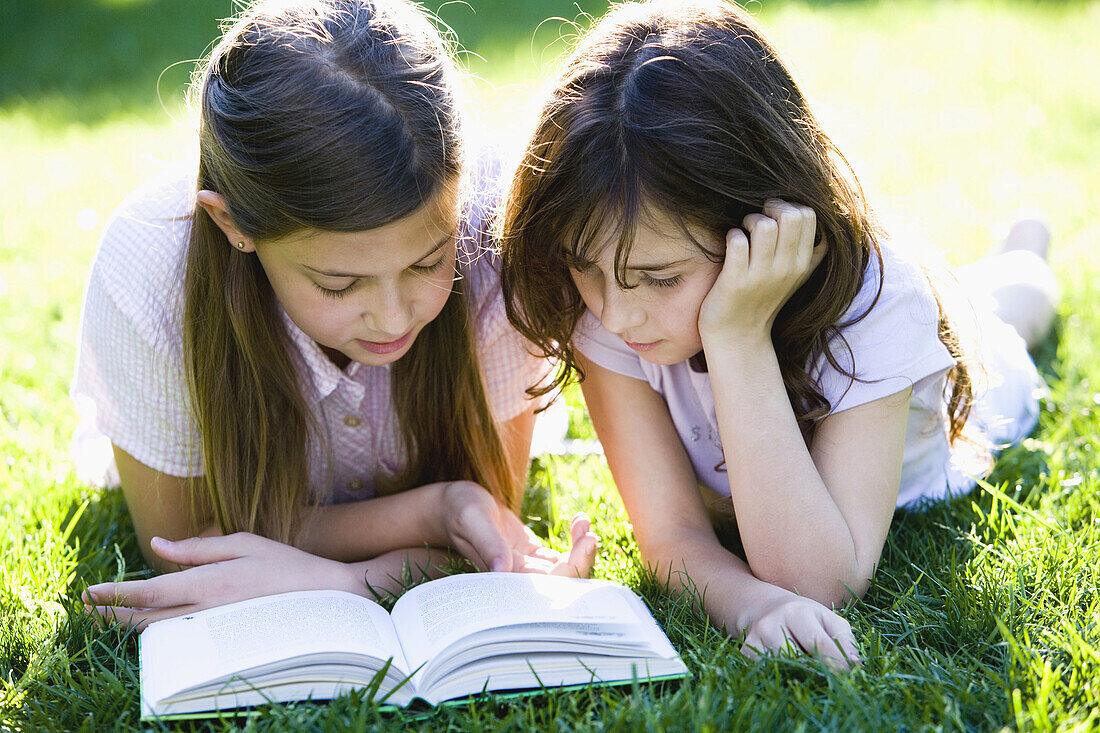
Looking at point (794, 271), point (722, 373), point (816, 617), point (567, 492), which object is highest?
point (794, 271)

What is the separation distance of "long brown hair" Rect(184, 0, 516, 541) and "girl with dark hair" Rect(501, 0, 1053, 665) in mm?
247

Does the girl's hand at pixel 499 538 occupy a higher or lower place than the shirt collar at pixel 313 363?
lower

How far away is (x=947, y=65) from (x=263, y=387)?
598 cm

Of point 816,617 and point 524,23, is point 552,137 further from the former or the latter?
point 524,23

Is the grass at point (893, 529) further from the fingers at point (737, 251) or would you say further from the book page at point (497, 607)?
the fingers at point (737, 251)

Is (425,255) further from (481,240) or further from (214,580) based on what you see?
(214,580)

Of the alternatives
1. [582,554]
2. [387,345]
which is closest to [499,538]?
[582,554]

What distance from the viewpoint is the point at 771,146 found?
1.96 m

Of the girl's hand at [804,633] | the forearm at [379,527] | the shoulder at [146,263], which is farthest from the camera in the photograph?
the forearm at [379,527]

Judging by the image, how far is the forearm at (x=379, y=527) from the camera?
2.43 meters

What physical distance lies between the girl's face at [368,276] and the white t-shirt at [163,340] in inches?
7.7

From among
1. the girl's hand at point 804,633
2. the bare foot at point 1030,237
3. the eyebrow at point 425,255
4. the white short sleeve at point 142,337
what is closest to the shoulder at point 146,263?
the white short sleeve at point 142,337

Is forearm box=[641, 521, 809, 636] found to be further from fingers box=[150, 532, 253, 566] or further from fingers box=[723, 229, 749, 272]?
fingers box=[150, 532, 253, 566]

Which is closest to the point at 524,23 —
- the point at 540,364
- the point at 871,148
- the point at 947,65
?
the point at 947,65
